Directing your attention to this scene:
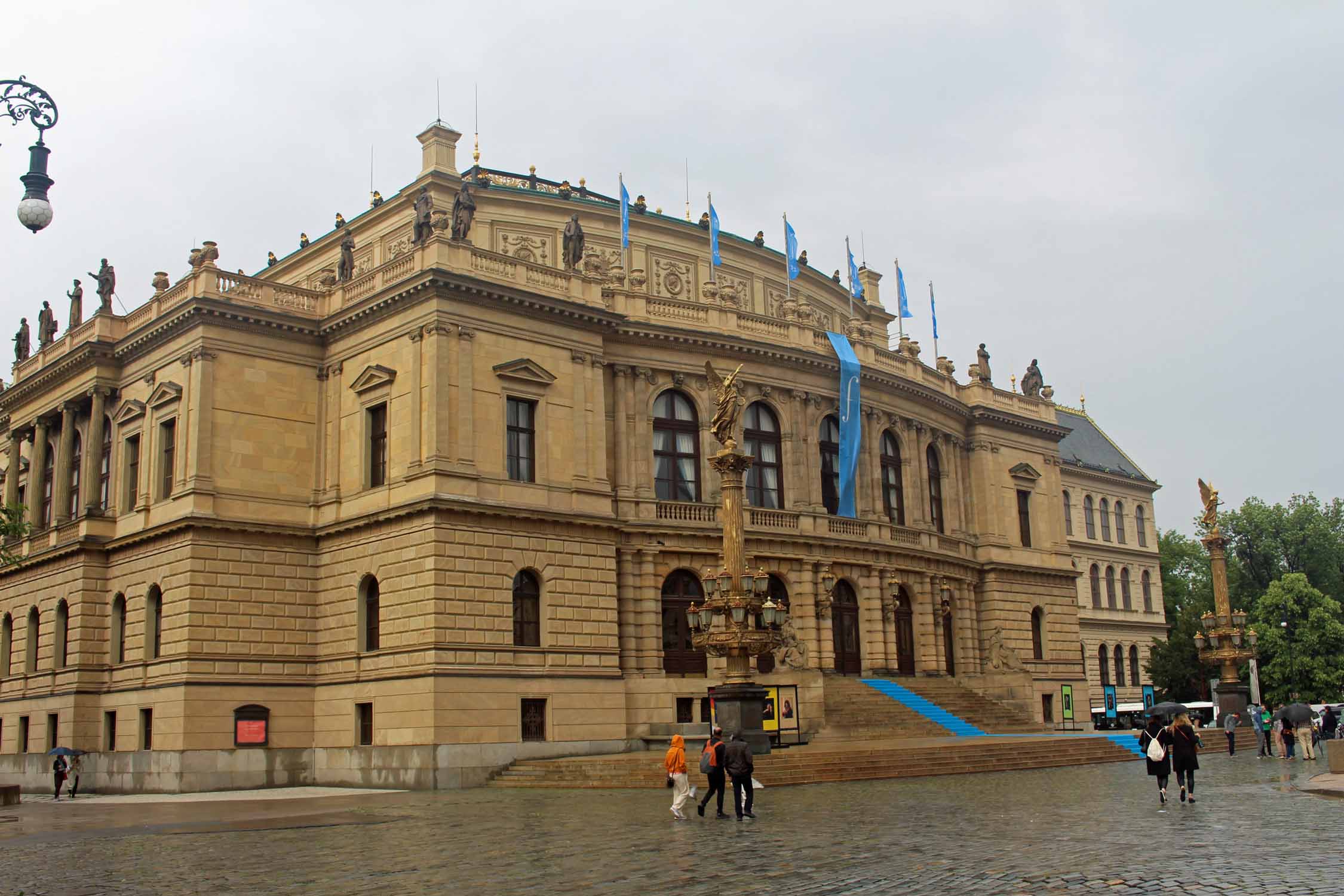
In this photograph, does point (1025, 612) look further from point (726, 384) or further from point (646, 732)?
point (726, 384)

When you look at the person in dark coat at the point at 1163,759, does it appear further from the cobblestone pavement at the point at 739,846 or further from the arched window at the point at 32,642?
the arched window at the point at 32,642

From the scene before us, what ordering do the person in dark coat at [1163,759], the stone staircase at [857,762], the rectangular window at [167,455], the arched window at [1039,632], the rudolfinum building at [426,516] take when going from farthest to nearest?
1. the arched window at [1039,632]
2. the rectangular window at [167,455]
3. the rudolfinum building at [426,516]
4. the stone staircase at [857,762]
5. the person in dark coat at [1163,759]

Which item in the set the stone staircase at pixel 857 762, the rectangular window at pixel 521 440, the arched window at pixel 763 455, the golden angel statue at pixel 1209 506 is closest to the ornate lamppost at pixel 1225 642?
the golden angel statue at pixel 1209 506

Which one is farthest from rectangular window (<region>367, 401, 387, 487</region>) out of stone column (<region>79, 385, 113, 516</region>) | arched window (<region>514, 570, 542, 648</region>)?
stone column (<region>79, 385, 113, 516</region>)

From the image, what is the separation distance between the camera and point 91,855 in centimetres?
2100

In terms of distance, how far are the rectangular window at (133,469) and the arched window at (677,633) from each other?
1887 cm

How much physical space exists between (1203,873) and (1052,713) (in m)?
48.1

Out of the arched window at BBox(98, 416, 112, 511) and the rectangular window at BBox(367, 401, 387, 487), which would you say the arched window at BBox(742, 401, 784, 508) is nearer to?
the rectangular window at BBox(367, 401, 387, 487)

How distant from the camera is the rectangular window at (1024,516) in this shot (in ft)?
209

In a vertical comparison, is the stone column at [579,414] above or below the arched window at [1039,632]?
above

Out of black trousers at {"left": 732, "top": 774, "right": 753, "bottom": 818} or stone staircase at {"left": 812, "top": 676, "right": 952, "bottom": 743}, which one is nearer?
black trousers at {"left": 732, "top": 774, "right": 753, "bottom": 818}

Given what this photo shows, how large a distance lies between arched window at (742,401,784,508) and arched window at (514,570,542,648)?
1023 cm

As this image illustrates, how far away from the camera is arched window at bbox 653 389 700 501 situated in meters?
48.5

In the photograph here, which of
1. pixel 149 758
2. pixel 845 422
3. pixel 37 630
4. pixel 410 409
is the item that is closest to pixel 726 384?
pixel 410 409
